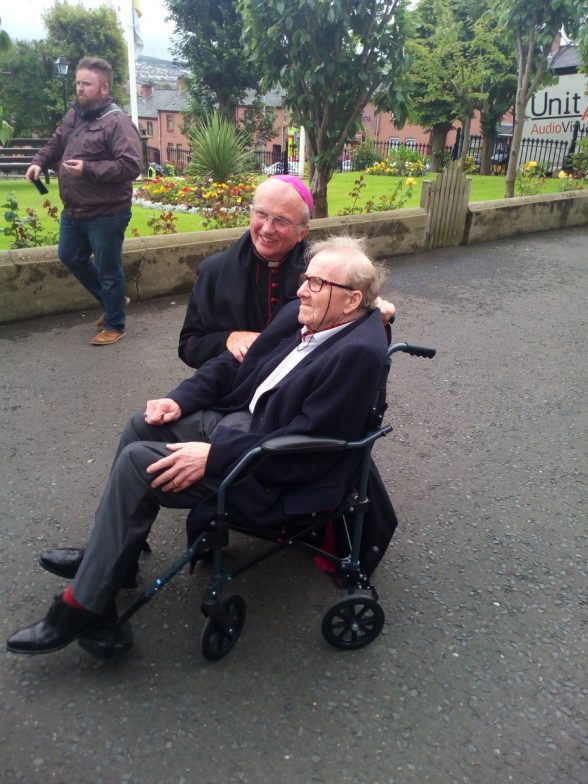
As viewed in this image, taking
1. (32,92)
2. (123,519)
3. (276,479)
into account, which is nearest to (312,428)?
(276,479)

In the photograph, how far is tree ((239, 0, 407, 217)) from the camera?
7031mm

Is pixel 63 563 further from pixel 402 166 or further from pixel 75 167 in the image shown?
pixel 402 166

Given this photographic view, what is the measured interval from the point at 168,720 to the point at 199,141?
1027 cm

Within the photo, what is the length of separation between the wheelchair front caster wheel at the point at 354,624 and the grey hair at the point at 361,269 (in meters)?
1.11

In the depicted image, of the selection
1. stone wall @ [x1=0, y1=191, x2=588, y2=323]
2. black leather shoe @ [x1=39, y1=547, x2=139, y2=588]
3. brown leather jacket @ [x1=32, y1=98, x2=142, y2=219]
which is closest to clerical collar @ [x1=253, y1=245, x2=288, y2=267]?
black leather shoe @ [x1=39, y1=547, x2=139, y2=588]

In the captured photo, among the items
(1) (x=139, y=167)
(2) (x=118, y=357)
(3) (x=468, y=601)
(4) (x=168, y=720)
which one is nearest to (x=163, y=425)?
(4) (x=168, y=720)

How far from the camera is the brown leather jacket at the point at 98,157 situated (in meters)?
4.55

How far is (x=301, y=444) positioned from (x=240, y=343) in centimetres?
94

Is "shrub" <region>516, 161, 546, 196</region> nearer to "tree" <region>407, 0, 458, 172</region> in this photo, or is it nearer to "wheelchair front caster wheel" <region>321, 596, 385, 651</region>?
"wheelchair front caster wheel" <region>321, 596, 385, 651</region>

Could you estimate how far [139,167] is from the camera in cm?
457

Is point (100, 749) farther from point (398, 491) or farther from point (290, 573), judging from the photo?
point (398, 491)

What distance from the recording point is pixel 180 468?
209 centimetres

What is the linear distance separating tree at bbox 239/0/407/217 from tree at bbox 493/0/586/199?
4.01 meters

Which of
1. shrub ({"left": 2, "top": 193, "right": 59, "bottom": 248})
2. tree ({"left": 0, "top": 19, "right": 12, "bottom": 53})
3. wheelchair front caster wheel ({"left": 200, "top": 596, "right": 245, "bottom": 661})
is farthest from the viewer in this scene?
shrub ({"left": 2, "top": 193, "right": 59, "bottom": 248})
